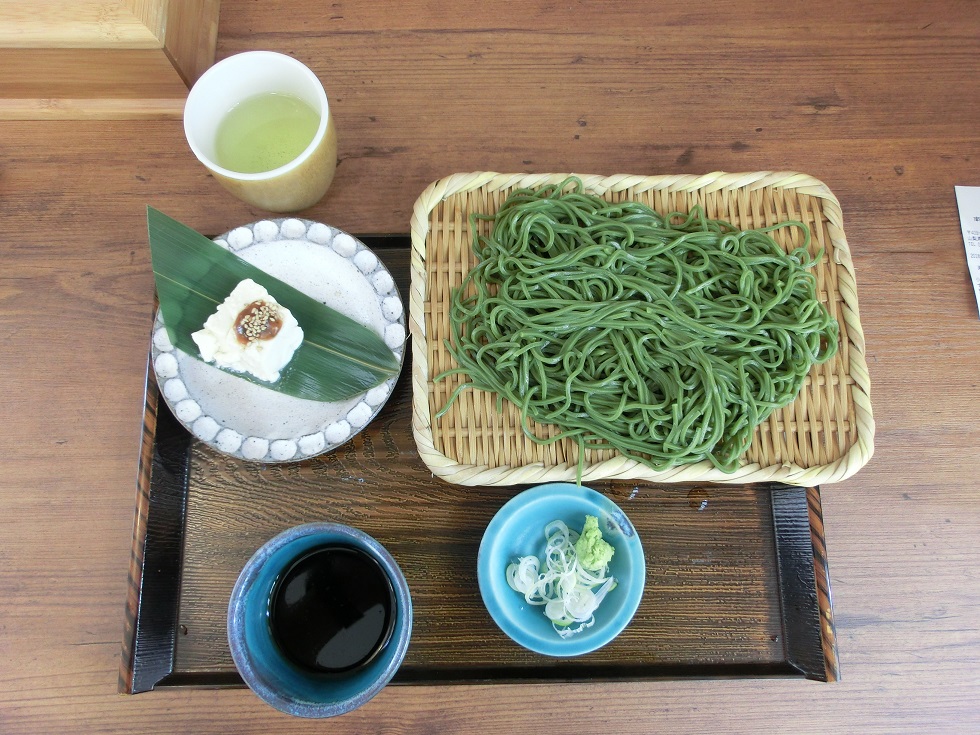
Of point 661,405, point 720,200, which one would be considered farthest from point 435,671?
point 720,200

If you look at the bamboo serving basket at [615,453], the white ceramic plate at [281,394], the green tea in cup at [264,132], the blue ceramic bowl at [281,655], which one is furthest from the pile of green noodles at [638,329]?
the green tea in cup at [264,132]

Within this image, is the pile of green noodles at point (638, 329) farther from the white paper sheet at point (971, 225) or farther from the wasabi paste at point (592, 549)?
the white paper sheet at point (971, 225)

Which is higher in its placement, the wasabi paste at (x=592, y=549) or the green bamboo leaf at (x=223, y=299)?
the green bamboo leaf at (x=223, y=299)

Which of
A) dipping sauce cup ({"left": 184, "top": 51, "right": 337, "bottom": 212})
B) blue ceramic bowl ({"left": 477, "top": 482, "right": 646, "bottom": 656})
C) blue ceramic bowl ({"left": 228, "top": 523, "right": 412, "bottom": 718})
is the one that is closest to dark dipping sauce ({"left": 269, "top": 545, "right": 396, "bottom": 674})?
blue ceramic bowl ({"left": 228, "top": 523, "right": 412, "bottom": 718})

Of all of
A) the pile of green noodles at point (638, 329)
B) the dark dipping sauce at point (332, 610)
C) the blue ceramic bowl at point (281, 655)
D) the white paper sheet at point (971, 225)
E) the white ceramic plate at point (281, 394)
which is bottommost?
the dark dipping sauce at point (332, 610)

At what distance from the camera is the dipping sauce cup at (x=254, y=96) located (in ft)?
4.16

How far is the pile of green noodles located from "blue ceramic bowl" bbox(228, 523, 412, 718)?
1.11 feet

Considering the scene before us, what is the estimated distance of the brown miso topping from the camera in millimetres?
1168

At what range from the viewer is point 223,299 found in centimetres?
127

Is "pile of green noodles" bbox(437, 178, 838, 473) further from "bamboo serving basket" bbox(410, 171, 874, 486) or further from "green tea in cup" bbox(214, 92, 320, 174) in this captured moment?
"green tea in cup" bbox(214, 92, 320, 174)

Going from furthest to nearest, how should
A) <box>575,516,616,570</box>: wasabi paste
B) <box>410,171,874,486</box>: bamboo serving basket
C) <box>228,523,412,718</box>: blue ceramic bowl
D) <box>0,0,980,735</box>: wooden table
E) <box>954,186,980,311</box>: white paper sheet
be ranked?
<box>954,186,980,311</box>: white paper sheet < <box>0,0,980,735</box>: wooden table < <box>410,171,874,486</box>: bamboo serving basket < <box>575,516,616,570</box>: wasabi paste < <box>228,523,412,718</box>: blue ceramic bowl

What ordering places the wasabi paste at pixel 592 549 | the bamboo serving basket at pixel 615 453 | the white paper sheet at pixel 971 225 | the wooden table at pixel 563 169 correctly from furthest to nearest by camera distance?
the white paper sheet at pixel 971 225 < the wooden table at pixel 563 169 < the bamboo serving basket at pixel 615 453 < the wasabi paste at pixel 592 549

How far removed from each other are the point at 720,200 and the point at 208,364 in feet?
3.79

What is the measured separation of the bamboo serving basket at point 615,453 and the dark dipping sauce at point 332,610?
0.80 ft
